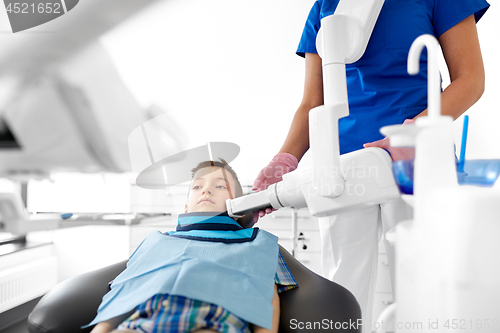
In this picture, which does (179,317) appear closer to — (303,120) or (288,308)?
(288,308)

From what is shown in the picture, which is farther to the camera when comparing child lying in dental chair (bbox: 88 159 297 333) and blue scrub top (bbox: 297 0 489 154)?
blue scrub top (bbox: 297 0 489 154)

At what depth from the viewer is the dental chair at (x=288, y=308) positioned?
675 mm

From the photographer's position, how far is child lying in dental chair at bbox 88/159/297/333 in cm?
67

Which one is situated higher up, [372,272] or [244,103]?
[244,103]

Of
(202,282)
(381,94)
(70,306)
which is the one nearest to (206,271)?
(202,282)

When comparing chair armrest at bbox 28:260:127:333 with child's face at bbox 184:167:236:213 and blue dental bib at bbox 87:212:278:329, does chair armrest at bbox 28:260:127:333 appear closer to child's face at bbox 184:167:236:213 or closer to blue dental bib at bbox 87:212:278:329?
blue dental bib at bbox 87:212:278:329

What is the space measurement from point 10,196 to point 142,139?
0.33m

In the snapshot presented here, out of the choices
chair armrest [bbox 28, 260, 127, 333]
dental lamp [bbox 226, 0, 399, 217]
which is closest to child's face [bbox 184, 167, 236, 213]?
chair armrest [bbox 28, 260, 127, 333]

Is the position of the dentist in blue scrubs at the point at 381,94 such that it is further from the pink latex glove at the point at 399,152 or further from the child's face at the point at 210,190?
the pink latex glove at the point at 399,152

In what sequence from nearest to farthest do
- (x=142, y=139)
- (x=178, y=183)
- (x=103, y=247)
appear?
1. (x=142, y=139)
2. (x=178, y=183)
3. (x=103, y=247)

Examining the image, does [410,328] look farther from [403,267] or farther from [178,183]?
[178,183]

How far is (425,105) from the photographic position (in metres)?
0.83

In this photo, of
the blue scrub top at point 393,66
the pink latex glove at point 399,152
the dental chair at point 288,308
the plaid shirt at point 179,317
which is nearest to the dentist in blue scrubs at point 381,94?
the blue scrub top at point 393,66

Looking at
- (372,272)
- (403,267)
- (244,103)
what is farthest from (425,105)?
(403,267)
